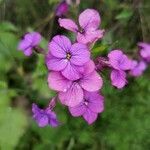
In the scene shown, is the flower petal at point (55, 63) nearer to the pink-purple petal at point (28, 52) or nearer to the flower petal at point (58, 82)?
the flower petal at point (58, 82)

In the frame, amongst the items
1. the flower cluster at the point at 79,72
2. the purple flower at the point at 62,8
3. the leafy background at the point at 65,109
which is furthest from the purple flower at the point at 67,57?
the purple flower at the point at 62,8

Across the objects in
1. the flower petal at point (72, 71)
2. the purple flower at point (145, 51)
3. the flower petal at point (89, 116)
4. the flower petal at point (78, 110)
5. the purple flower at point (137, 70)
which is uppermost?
the flower petal at point (72, 71)

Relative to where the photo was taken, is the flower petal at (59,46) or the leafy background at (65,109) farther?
the leafy background at (65,109)

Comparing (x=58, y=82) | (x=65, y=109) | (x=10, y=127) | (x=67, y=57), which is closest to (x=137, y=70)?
(x=65, y=109)

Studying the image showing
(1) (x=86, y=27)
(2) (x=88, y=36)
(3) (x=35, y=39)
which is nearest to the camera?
(2) (x=88, y=36)

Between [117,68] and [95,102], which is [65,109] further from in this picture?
[117,68]

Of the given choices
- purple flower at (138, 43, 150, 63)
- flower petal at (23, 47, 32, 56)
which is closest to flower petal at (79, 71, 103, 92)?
flower petal at (23, 47, 32, 56)

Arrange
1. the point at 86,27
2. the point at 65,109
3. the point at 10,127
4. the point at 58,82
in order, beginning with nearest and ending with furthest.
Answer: the point at 58,82, the point at 86,27, the point at 10,127, the point at 65,109
